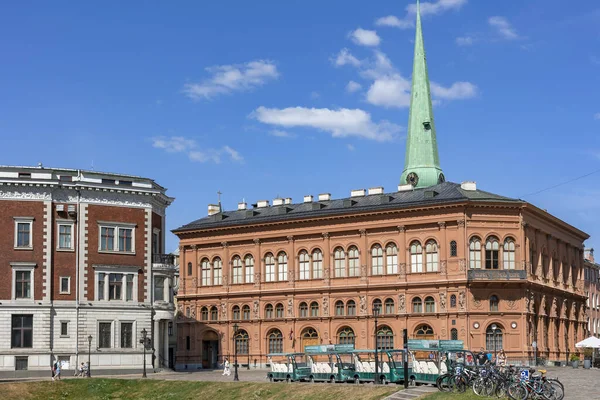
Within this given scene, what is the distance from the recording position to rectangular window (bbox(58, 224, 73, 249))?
78.4 meters

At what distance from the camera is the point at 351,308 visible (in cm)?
9212

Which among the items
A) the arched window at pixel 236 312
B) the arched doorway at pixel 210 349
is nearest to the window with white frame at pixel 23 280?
the arched window at pixel 236 312

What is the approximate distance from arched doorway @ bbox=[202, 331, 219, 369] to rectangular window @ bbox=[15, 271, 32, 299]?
27080 mm

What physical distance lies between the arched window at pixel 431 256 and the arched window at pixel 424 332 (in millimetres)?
5075

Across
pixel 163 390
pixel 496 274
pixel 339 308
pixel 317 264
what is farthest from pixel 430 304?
pixel 163 390

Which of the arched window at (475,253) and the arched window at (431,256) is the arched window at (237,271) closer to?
the arched window at (431,256)

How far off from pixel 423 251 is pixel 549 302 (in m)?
14.6

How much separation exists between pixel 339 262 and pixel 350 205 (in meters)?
5.65

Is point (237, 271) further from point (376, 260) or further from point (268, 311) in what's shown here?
point (376, 260)

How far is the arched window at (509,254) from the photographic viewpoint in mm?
87750

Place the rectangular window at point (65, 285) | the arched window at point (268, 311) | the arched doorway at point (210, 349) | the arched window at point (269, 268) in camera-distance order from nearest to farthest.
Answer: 1. the rectangular window at point (65, 285)
2. the arched window at point (268, 311)
3. the arched window at point (269, 268)
4. the arched doorway at point (210, 349)

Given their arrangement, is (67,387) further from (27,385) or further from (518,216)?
(518,216)

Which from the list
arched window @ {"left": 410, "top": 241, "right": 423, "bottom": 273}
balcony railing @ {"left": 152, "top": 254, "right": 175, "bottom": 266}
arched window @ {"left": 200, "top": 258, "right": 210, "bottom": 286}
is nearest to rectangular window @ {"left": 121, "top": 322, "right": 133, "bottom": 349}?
balcony railing @ {"left": 152, "top": 254, "right": 175, "bottom": 266}

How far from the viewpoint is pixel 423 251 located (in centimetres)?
8869
